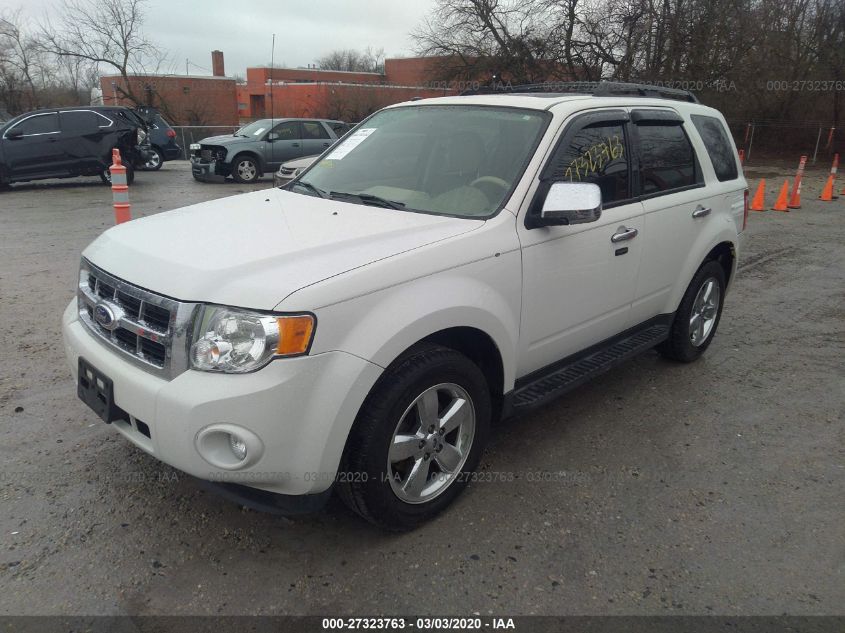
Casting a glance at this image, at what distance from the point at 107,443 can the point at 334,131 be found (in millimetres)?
14416

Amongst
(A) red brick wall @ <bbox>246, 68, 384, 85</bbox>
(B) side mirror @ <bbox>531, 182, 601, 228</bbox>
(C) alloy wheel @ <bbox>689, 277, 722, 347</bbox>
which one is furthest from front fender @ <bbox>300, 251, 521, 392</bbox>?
(A) red brick wall @ <bbox>246, 68, 384, 85</bbox>

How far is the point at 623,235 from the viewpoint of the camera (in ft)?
12.0

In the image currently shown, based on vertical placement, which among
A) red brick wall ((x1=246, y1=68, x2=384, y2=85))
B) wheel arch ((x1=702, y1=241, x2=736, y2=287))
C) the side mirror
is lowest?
wheel arch ((x1=702, y1=241, x2=736, y2=287))

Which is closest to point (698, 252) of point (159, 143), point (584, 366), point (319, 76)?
point (584, 366)

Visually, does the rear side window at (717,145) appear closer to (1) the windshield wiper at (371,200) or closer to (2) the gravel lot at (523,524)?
(2) the gravel lot at (523,524)

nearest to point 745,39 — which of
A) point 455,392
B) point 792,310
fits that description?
point 792,310

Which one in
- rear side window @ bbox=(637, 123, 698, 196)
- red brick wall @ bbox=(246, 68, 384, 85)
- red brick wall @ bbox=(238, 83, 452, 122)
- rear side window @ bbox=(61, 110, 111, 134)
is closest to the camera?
rear side window @ bbox=(637, 123, 698, 196)

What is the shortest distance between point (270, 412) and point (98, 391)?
0.92 metres

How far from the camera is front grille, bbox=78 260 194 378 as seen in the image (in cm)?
236

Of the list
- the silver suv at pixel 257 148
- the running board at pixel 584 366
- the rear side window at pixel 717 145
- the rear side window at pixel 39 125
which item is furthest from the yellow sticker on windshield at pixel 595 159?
the rear side window at pixel 39 125

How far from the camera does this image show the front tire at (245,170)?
15.3 m

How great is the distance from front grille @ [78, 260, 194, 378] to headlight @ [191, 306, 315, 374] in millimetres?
76

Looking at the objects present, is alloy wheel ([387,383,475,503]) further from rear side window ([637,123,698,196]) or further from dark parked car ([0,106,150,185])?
dark parked car ([0,106,150,185])

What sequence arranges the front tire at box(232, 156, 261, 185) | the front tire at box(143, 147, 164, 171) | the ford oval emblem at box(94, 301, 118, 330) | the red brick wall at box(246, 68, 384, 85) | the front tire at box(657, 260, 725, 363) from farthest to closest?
the red brick wall at box(246, 68, 384, 85) → the front tire at box(143, 147, 164, 171) → the front tire at box(232, 156, 261, 185) → the front tire at box(657, 260, 725, 363) → the ford oval emblem at box(94, 301, 118, 330)
